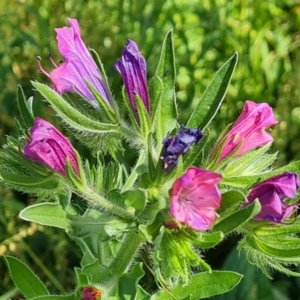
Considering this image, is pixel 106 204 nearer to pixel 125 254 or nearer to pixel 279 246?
pixel 125 254

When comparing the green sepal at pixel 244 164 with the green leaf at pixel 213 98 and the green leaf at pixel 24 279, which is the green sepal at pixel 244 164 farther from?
the green leaf at pixel 24 279

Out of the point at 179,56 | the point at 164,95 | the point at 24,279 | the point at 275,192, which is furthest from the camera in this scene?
the point at 179,56

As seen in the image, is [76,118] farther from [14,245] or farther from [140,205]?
[14,245]

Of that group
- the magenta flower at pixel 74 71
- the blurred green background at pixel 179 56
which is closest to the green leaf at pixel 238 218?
the magenta flower at pixel 74 71

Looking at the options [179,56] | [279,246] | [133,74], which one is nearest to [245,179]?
[279,246]

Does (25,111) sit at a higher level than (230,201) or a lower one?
higher

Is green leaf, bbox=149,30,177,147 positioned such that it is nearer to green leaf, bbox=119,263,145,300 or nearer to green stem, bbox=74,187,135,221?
green stem, bbox=74,187,135,221

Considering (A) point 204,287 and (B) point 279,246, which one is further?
(A) point 204,287
